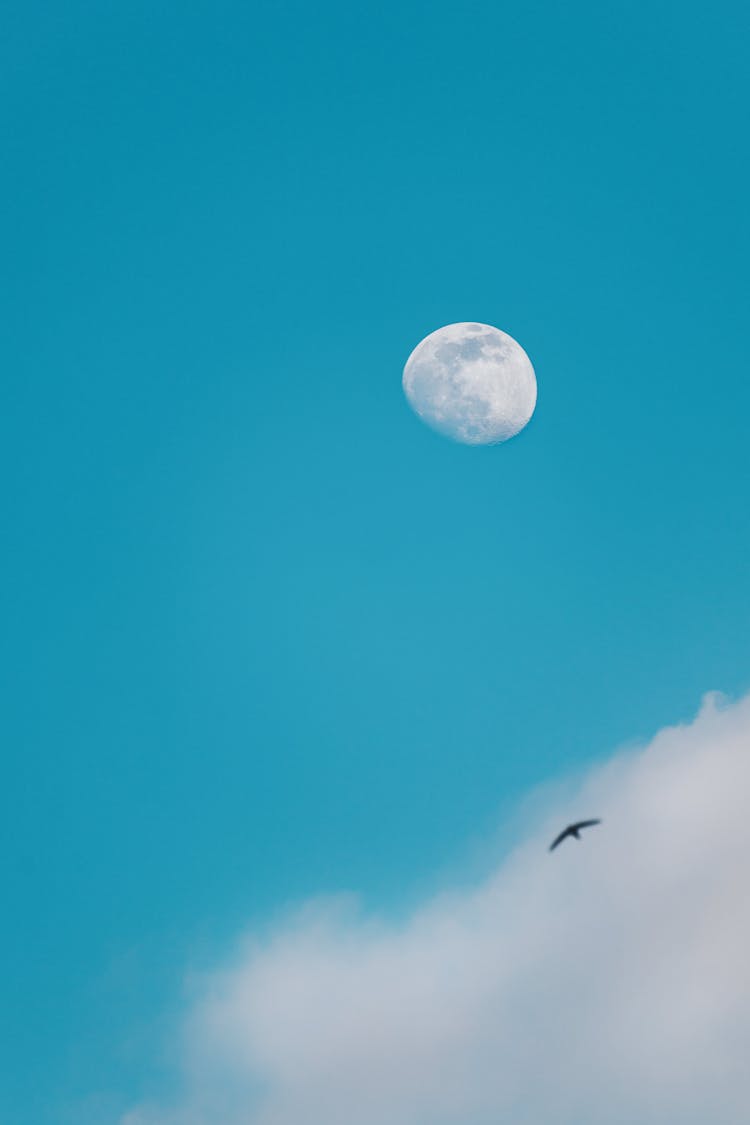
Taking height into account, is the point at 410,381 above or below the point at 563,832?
above

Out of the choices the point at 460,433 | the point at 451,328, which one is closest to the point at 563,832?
the point at 460,433

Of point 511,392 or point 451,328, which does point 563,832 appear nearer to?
point 511,392

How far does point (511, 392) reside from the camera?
417 ft

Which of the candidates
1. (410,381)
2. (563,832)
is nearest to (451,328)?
(410,381)

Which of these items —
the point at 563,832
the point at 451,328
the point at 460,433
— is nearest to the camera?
the point at 563,832

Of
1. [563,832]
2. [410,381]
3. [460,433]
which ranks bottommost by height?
[563,832]

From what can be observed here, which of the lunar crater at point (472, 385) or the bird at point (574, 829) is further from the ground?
the lunar crater at point (472, 385)

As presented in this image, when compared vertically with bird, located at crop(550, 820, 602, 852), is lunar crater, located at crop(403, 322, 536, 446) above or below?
above

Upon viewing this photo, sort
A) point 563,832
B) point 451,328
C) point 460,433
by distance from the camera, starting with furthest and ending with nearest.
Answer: point 451,328 < point 460,433 < point 563,832

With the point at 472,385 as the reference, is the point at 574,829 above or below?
below

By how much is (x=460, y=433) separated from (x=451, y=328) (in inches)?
545

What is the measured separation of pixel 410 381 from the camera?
127125mm

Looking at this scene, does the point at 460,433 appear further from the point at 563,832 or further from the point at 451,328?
the point at 563,832

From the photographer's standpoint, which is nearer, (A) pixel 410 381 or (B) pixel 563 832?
(B) pixel 563 832
